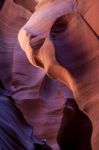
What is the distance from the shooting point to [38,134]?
954 mm

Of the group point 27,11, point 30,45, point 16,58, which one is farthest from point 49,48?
point 27,11

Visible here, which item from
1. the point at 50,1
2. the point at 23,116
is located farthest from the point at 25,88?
the point at 50,1

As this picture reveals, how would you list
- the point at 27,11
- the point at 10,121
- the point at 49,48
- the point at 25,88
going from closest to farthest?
the point at 49,48 → the point at 10,121 → the point at 25,88 → the point at 27,11

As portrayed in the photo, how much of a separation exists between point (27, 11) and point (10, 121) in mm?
469

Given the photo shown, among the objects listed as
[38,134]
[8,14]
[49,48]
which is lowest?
[38,134]

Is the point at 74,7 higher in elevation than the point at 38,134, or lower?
higher

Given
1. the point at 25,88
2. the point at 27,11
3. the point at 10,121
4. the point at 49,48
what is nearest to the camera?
the point at 49,48

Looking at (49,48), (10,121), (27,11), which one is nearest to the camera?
(49,48)

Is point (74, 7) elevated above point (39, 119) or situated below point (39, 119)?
above

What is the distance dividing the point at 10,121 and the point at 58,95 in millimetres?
138

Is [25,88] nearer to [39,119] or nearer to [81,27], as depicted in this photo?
[39,119]

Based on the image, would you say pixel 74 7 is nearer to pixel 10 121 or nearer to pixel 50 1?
pixel 50 1

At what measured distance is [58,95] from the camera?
3.18ft

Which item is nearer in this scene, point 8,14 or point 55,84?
point 55,84
